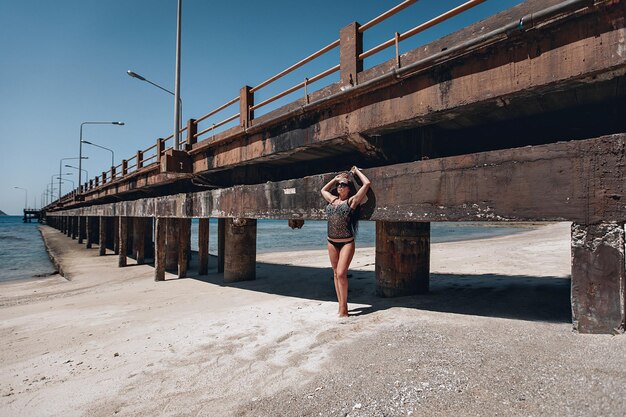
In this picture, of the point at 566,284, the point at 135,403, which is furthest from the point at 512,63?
the point at 135,403

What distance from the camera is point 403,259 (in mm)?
6191

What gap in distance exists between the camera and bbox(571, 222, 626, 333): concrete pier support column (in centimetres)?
301

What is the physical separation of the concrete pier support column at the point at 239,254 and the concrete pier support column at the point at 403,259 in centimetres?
546

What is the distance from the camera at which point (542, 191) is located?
3383mm

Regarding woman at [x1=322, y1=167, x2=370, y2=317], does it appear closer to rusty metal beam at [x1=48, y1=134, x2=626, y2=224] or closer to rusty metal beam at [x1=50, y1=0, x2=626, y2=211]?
rusty metal beam at [x1=48, y1=134, x2=626, y2=224]

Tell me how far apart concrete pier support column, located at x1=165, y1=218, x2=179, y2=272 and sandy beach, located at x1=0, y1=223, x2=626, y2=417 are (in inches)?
265

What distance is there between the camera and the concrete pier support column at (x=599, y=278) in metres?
3.01

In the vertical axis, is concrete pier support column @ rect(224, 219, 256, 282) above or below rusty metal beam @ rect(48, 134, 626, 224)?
below

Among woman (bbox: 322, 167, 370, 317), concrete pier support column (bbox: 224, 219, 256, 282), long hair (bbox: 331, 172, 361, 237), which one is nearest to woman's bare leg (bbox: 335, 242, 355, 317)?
woman (bbox: 322, 167, 370, 317)

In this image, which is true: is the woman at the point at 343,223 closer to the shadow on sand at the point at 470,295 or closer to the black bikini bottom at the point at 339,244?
the black bikini bottom at the point at 339,244

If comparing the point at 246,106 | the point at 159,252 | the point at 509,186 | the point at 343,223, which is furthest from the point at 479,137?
the point at 159,252

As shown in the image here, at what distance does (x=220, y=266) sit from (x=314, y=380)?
11.3m

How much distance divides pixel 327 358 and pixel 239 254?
24.4ft

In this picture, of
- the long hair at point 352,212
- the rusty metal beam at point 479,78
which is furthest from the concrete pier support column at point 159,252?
the long hair at point 352,212
